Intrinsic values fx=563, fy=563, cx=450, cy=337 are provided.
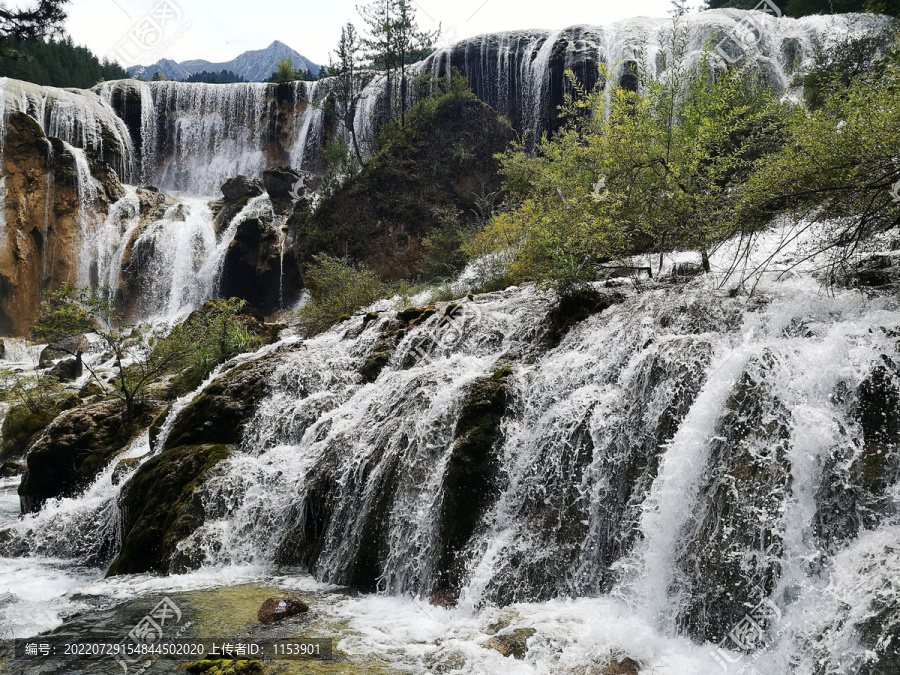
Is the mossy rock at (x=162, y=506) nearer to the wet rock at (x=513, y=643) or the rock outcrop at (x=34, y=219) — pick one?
the wet rock at (x=513, y=643)

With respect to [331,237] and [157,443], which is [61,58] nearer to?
[331,237]

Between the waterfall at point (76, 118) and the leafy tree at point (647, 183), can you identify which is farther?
the waterfall at point (76, 118)

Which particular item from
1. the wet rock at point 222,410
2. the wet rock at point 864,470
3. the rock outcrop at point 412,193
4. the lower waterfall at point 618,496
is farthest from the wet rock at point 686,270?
the rock outcrop at point 412,193

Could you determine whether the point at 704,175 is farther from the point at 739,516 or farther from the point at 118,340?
the point at 118,340

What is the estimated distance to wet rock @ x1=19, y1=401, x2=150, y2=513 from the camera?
10727 millimetres

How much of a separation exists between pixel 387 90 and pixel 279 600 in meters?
28.6

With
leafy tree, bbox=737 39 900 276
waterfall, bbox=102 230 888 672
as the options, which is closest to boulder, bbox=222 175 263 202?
waterfall, bbox=102 230 888 672

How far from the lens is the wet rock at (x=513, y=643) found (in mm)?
4426

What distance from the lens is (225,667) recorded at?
4.25 metres

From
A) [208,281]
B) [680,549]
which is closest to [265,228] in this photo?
[208,281]

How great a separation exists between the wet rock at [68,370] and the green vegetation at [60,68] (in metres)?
36.4

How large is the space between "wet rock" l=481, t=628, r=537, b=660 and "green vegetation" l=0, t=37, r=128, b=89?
53624mm

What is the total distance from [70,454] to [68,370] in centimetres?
877

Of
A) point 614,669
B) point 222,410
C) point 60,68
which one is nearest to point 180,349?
point 222,410
